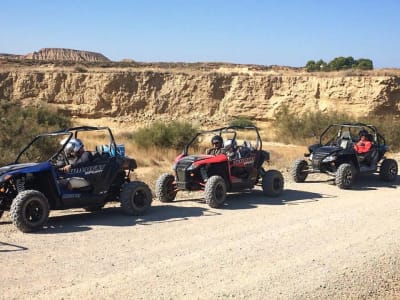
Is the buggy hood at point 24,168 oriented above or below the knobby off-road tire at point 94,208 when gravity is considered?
above

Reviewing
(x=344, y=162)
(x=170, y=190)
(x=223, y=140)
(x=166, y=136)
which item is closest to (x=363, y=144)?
(x=344, y=162)

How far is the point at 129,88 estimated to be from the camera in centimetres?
4441

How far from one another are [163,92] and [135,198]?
3531 cm

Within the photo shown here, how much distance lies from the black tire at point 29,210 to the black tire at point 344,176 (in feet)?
24.4

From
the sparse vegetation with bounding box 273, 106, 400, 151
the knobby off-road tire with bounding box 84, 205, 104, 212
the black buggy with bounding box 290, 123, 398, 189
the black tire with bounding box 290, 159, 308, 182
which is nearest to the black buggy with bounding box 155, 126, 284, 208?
the knobby off-road tire with bounding box 84, 205, 104, 212

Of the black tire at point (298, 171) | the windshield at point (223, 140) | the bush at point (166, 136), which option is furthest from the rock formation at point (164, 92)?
the black tire at point (298, 171)

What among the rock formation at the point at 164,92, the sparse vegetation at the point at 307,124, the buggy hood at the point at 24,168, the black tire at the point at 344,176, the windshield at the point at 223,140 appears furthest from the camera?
the rock formation at the point at 164,92

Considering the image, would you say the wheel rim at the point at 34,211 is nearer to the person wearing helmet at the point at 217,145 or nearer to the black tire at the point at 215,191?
the black tire at the point at 215,191

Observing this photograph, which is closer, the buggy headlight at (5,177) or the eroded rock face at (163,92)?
the buggy headlight at (5,177)

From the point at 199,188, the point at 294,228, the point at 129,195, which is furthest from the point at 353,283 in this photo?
the point at 199,188

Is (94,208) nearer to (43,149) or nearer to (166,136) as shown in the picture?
(43,149)

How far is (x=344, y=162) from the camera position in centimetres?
1420

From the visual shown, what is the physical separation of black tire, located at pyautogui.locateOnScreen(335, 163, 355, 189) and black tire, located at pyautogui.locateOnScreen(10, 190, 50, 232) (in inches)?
293

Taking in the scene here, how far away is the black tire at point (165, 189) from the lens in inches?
446
